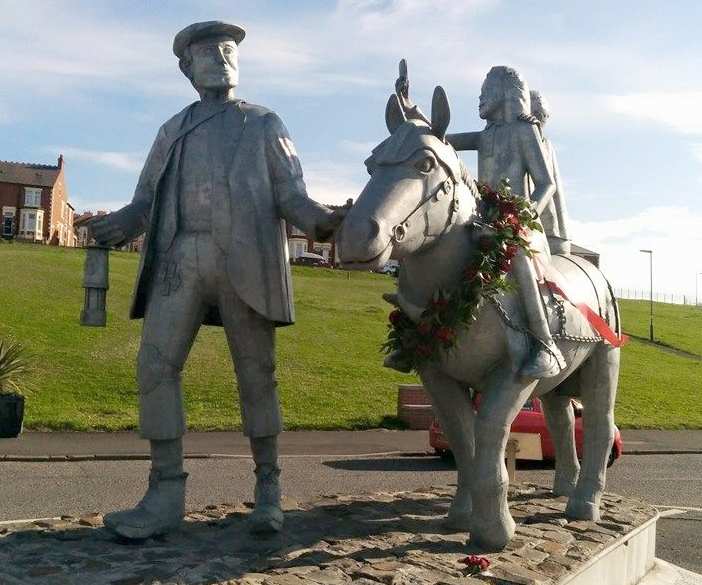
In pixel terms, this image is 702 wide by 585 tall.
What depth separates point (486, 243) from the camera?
474 cm

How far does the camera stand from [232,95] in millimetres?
5289

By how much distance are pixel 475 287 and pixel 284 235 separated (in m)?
1.20

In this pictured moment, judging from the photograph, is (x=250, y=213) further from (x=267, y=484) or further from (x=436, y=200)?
(x=267, y=484)

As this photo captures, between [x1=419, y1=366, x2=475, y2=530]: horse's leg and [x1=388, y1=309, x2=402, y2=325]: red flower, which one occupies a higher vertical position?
[x1=388, y1=309, x2=402, y2=325]: red flower

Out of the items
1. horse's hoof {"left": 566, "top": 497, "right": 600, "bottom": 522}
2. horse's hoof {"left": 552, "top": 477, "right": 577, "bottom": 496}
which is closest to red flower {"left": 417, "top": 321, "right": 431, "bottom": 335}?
horse's hoof {"left": 566, "top": 497, "right": 600, "bottom": 522}

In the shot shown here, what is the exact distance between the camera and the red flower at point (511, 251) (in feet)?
15.7

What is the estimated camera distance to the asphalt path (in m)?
8.34

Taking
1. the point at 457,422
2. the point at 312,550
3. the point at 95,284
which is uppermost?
the point at 95,284

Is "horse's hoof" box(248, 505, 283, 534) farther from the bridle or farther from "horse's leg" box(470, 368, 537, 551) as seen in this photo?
the bridle

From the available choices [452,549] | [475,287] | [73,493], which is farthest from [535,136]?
[73,493]

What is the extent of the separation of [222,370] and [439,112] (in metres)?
16.9

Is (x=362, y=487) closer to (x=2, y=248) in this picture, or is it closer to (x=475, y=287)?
(x=475, y=287)

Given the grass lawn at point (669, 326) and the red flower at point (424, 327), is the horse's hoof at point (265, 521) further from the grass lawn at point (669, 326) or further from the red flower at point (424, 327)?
the grass lawn at point (669, 326)

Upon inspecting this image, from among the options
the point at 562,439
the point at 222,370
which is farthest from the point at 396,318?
the point at 222,370
